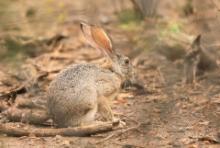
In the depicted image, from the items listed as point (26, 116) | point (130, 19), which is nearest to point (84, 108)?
point (26, 116)

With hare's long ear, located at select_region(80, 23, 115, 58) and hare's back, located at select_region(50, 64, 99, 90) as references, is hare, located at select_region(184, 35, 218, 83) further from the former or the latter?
hare's back, located at select_region(50, 64, 99, 90)

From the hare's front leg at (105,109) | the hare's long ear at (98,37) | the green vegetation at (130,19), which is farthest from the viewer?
the green vegetation at (130,19)

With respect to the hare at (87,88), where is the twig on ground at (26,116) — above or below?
below

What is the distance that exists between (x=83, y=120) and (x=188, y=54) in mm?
2401

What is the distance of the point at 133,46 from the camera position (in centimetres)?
1053

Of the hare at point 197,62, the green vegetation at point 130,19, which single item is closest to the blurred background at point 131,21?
the green vegetation at point 130,19

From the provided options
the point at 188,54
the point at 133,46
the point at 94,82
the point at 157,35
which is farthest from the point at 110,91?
the point at 133,46

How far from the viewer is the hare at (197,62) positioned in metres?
8.73

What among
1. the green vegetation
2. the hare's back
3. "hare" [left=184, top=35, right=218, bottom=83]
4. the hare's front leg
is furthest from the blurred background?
the hare's front leg

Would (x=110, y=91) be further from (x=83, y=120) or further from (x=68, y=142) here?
(x=68, y=142)

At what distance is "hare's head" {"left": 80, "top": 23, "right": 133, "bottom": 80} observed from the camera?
764 centimetres

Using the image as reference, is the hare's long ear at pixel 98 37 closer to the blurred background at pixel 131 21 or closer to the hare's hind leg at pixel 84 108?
the blurred background at pixel 131 21

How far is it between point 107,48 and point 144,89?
116 cm

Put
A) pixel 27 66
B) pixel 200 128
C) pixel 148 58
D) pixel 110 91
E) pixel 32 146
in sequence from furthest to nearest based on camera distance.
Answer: pixel 148 58 → pixel 27 66 → pixel 110 91 → pixel 200 128 → pixel 32 146
